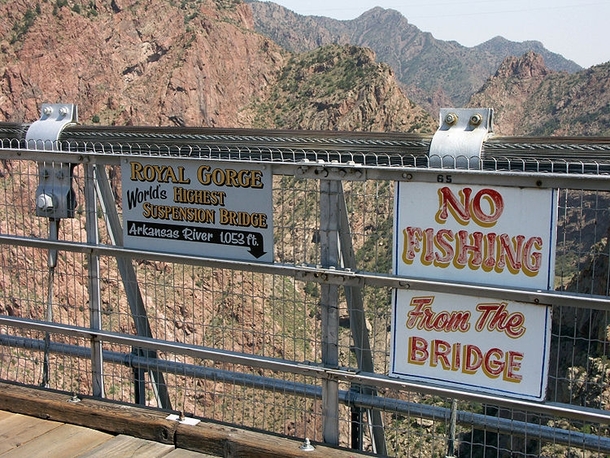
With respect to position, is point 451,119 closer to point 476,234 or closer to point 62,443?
point 476,234

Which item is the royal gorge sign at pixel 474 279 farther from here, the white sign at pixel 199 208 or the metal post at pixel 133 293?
the metal post at pixel 133 293

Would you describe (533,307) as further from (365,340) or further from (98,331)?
(98,331)

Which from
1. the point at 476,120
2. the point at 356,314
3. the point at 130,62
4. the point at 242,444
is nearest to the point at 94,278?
the point at 242,444

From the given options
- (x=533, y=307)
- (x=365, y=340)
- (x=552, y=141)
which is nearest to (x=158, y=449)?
(x=365, y=340)

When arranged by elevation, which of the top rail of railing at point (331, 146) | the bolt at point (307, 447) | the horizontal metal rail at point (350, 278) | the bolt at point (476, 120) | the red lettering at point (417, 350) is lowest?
the bolt at point (307, 447)

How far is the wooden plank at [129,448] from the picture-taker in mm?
4688

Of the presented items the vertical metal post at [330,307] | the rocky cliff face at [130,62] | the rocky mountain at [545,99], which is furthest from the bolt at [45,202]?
the rocky mountain at [545,99]

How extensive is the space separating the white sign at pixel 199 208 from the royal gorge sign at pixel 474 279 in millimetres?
896

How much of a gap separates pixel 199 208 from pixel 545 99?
12977cm

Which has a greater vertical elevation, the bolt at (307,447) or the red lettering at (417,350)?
the red lettering at (417,350)

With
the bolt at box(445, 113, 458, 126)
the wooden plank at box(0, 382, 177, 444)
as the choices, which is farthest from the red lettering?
the wooden plank at box(0, 382, 177, 444)

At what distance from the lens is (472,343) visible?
4109 millimetres

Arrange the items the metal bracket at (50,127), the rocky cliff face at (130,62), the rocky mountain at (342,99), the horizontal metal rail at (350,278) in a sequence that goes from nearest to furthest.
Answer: the horizontal metal rail at (350,278)
the metal bracket at (50,127)
the rocky cliff face at (130,62)
the rocky mountain at (342,99)

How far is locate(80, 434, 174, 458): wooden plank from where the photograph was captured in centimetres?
469
